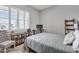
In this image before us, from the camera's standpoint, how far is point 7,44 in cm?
125

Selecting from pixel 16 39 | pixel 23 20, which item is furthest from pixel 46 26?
pixel 16 39

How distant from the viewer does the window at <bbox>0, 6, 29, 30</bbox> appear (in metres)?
1.13

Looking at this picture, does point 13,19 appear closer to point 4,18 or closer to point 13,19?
point 13,19

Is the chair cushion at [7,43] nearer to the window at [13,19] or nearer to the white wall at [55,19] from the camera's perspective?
the window at [13,19]

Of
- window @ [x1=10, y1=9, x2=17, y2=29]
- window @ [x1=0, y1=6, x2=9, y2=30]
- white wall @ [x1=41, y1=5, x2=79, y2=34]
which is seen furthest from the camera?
white wall @ [x1=41, y1=5, x2=79, y2=34]

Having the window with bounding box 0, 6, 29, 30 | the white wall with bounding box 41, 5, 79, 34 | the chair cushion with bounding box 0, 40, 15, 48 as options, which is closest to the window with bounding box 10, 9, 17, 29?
the window with bounding box 0, 6, 29, 30

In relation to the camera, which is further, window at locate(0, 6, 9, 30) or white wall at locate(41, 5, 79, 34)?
white wall at locate(41, 5, 79, 34)

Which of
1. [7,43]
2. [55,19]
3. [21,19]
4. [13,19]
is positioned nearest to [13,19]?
[13,19]

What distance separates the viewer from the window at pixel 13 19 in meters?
1.13

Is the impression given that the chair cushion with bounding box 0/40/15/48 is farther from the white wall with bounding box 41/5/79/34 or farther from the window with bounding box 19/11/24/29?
the white wall with bounding box 41/5/79/34

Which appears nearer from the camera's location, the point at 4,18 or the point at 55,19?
the point at 4,18

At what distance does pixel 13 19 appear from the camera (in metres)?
1.29
